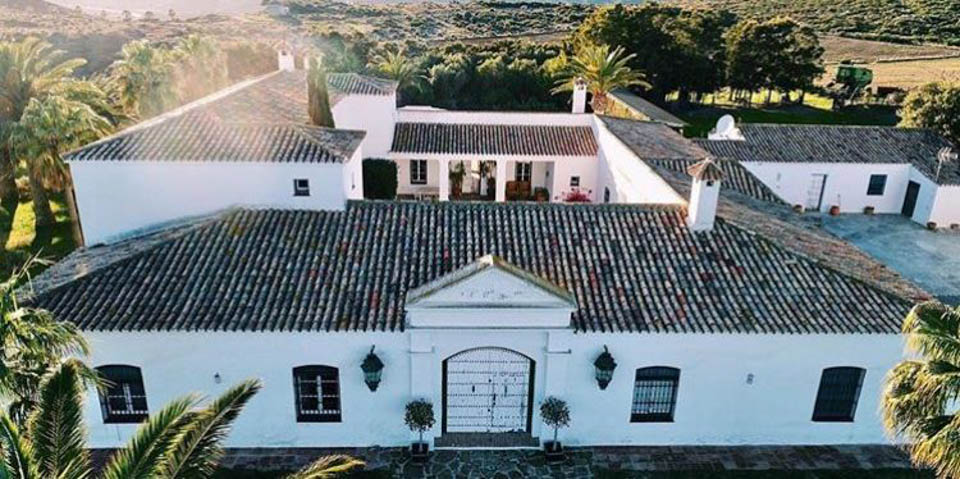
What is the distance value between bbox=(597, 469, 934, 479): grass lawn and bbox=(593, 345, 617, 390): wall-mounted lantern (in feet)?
7.34

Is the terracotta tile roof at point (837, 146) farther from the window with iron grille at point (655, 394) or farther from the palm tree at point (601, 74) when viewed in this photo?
the window with iron grille at point (655, 394)

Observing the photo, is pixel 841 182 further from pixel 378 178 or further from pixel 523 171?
pixel 378 178

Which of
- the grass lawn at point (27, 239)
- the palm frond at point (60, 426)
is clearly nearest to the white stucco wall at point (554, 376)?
the palm frond at point (60, 426)

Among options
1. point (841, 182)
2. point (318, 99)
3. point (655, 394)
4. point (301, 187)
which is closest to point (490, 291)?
point (655, 394)

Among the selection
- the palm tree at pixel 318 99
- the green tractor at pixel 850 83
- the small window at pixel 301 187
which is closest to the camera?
the small window at pixel 301 187

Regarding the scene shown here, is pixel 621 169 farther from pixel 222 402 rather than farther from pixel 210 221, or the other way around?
pixel 222 402

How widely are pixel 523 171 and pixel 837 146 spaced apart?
17750mm

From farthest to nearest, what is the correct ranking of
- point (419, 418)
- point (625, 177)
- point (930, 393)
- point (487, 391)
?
point (625, 177), point (487, 391), point (419, 418), point (930, 393)

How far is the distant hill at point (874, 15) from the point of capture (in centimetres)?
8712

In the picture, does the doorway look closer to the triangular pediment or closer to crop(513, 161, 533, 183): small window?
crop(513, 161, 533, 183): small window

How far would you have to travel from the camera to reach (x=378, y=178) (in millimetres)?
31828

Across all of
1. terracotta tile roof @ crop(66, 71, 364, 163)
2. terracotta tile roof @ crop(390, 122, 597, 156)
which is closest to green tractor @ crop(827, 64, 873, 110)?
terracotta tile roof @ crop(390, 122, 597, 156)

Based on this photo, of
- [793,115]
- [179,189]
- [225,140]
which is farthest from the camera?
[793,115]

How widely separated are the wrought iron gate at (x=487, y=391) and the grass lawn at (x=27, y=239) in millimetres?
18014
